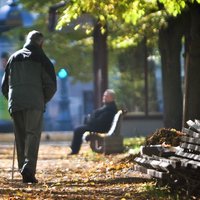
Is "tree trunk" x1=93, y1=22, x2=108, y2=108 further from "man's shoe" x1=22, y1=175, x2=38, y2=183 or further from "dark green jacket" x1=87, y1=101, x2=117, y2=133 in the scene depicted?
"man's shoe" x1=22, y1=175, x2=38, y2=183

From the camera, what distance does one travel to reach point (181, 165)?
28.4ft

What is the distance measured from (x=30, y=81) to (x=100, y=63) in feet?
37.5

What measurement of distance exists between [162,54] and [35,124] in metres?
7.42

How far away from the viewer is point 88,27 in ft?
57.0

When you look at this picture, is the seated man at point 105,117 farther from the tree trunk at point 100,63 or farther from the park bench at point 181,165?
the park bench at point 181,165

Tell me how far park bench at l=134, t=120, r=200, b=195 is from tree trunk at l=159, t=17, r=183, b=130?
7.61 m

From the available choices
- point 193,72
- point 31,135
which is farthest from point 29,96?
point 193,72

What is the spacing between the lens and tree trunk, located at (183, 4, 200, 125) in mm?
14523

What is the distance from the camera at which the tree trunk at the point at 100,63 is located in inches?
881

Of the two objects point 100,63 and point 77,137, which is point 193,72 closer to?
point 77,137

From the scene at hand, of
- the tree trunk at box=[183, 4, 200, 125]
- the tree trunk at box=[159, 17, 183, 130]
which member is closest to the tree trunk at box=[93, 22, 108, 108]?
the tree trunk at box=[159, 17, 183, 130]

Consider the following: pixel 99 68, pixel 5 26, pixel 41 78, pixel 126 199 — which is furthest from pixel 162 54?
pixel 5 26

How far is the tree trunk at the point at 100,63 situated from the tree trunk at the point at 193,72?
24.5 ft

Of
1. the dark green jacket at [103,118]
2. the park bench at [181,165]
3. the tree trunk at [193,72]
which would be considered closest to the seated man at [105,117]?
the dark green jacket at [103,118]
